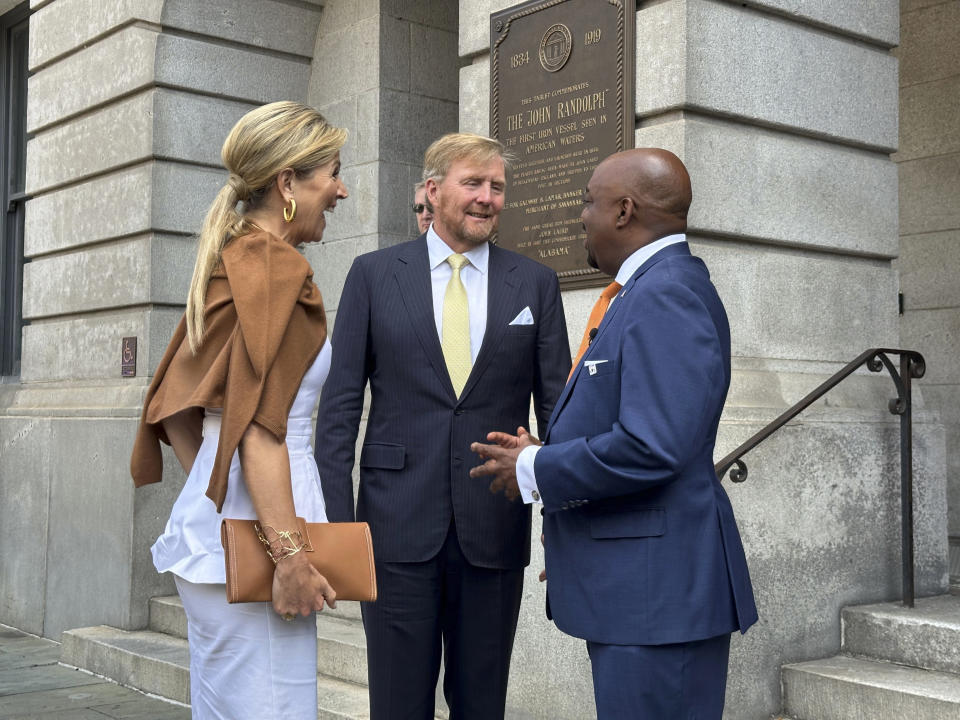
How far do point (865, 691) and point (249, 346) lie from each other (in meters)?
3.10

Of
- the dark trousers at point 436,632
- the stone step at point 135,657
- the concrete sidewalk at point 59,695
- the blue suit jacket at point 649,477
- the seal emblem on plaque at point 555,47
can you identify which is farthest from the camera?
the stone step at point 135,657

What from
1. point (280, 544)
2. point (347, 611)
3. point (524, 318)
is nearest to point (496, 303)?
point (524, 318)

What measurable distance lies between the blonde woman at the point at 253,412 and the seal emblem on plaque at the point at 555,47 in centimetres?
303

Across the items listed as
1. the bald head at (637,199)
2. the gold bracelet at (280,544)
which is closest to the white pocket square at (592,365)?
the bald head at (637,199)

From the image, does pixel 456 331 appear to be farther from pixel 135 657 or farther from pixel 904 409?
pixel 135 657

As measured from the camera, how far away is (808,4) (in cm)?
577

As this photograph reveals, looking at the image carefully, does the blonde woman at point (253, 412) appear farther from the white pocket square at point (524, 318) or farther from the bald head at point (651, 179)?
the white pocket square at point (524, 318)

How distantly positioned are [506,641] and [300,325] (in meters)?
1.49

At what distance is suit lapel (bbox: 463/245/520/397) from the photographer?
379cm

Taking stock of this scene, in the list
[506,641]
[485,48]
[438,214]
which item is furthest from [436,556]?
[485,48]

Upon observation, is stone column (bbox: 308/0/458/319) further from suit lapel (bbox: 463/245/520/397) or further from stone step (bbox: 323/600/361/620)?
suit lapel (bbox: 463/245/520/397)

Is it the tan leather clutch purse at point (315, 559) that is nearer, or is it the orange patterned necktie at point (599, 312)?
the tan leather clutch purse at point (315, 559)

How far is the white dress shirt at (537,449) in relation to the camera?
2.78m

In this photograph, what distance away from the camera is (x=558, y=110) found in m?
5.71
